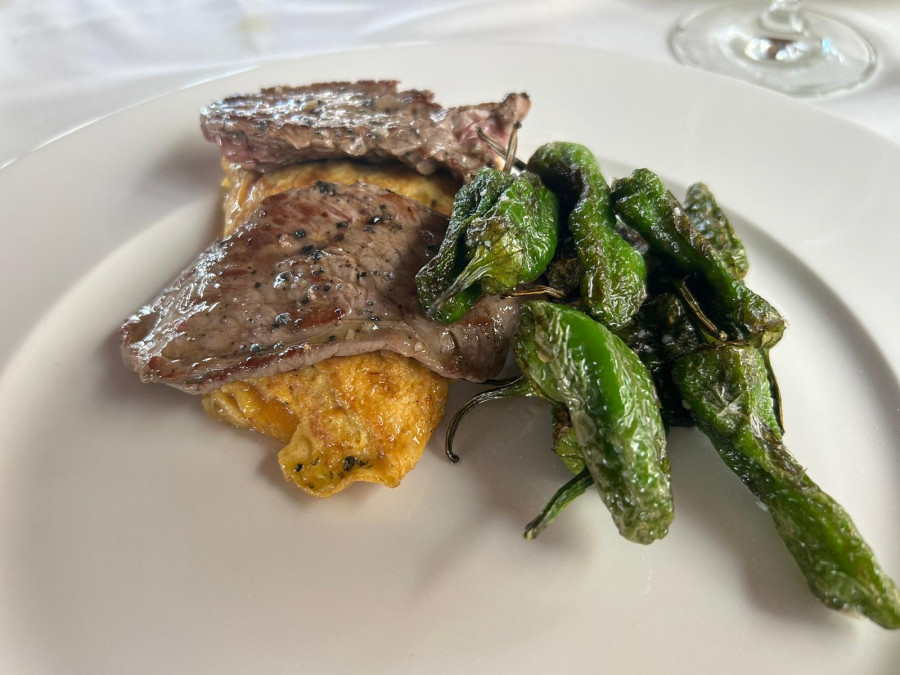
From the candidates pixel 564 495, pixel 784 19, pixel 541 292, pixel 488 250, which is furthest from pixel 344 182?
pixel 784 19

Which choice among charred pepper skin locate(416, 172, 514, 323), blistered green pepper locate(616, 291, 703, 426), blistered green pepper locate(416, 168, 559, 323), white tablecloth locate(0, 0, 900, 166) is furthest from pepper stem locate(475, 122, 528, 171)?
white tablecloth locate(0, 0, 900, 166)

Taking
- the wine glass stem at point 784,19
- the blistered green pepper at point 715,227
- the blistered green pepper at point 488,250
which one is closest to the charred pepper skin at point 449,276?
the blistered green pepper at point 488,250

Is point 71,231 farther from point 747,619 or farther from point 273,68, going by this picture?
point 747,619

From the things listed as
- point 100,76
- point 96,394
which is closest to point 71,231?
point 96,394

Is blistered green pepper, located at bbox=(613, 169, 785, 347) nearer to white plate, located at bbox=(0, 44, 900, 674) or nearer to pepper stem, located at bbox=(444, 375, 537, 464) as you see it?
white plate, located at bbox=(0, 44, 900, 674)

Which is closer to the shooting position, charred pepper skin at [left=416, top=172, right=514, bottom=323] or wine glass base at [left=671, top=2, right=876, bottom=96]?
charred pepper skin at [left=416, top=172, right=514, bottom=323]

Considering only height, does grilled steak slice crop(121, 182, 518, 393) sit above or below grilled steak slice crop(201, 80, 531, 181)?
below

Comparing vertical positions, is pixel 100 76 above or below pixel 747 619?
above
